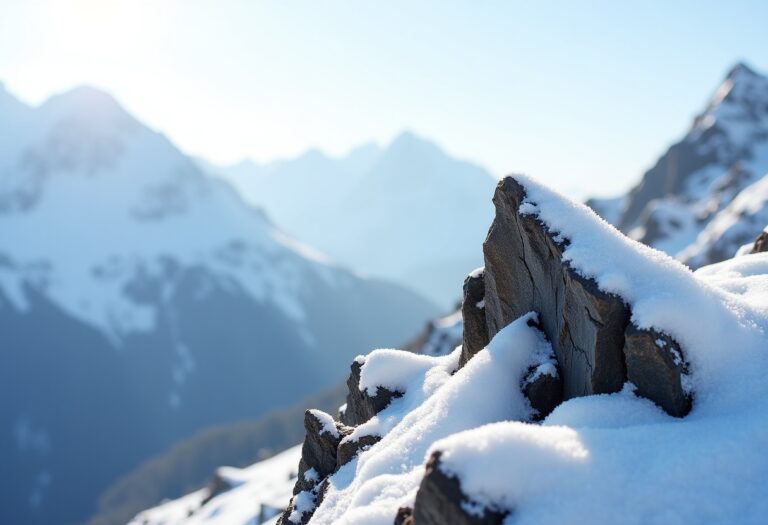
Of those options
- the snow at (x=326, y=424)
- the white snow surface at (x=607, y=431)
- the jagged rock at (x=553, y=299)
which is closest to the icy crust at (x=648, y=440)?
the white snow surface at (x=607, y=431)

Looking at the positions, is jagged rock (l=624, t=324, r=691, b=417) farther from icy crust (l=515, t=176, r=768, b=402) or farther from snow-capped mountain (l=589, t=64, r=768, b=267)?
snow-capped mountain (l=589, t=64, r=768, b=267)

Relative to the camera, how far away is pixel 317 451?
1777 centimetres

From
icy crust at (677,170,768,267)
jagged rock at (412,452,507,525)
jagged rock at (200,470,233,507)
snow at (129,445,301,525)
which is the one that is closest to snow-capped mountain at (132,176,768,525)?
jagged rock at (412,452,507,525)

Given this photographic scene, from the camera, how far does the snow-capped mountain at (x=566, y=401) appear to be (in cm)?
831

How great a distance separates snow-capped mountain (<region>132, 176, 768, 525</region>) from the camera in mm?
8312

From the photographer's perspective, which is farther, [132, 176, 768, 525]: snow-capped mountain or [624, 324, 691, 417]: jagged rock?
[624, 324, 691, 417]: jagged rock

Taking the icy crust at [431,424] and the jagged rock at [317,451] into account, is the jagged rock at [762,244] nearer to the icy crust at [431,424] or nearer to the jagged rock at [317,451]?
the icy crust at [431,424]

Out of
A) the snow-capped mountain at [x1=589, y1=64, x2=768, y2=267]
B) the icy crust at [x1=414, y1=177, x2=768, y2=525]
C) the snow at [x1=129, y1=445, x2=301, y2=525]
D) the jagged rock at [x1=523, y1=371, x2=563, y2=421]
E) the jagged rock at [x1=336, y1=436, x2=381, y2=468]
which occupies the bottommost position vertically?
the icy crust at [x1=414, y1=177, x2=768, y2=525]

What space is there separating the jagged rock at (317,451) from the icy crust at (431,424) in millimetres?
2174

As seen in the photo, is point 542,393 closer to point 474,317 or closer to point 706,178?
point 474,317

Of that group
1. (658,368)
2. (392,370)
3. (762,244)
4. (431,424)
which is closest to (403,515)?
(431,424)

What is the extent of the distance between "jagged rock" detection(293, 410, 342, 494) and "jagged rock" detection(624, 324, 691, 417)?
9.19 meters

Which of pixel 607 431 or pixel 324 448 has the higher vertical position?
pixel 324 448

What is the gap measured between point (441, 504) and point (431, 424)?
4145 millimetres
